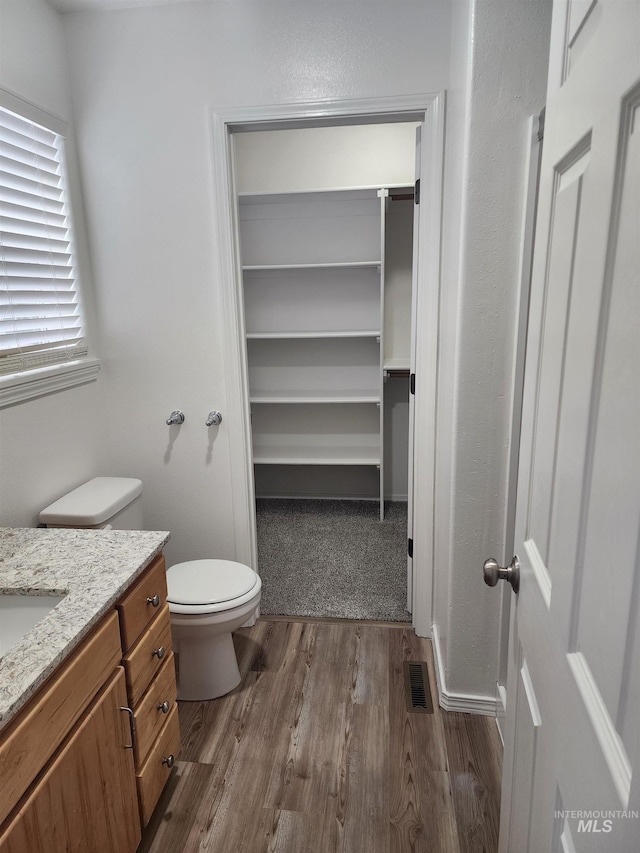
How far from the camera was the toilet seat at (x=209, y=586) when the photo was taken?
1976 mm

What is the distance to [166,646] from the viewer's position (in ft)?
5.38

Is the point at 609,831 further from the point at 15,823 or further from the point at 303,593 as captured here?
the point at 303,593

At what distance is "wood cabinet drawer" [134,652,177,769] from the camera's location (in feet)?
4.72

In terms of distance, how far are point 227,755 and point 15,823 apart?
40.1 inches

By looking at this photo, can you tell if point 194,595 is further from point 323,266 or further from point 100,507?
point 323,266

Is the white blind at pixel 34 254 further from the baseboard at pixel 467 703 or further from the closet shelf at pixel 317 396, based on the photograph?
the baseboard at pixel 467 703

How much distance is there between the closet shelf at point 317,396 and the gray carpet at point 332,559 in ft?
2.77

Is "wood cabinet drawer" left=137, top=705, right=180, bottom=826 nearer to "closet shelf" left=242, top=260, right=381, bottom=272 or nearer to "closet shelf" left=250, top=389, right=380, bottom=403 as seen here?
"closet shelf" left=250, top=389, right=380, bottom=403

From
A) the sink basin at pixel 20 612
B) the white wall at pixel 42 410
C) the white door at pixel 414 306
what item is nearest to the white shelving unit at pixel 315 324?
the white door at pixel 414 306

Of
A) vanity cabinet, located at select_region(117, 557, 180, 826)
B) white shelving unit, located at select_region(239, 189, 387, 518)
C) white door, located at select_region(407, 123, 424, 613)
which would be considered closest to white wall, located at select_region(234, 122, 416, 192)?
white shelving unit, located at select_region(239, 189, 387, 518)

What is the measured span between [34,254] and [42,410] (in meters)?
0.57

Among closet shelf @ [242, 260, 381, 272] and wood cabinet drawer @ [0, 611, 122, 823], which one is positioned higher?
closet shelf @ [242, 260, 381, 272]

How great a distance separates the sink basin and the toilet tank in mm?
585

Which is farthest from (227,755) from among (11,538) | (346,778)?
(11,538)
